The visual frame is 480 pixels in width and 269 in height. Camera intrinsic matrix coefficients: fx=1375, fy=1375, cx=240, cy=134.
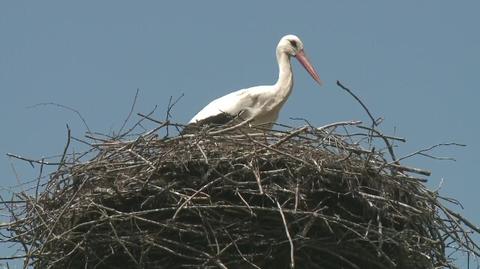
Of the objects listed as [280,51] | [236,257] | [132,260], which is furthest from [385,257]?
[280,51]

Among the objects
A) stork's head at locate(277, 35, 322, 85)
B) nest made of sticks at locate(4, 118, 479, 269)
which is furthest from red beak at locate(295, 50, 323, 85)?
nest made of sticks at locate(4, 118, 479, 269)

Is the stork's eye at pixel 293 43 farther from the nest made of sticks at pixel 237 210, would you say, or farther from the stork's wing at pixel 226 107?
the nest made of sticks at pixel 237 210

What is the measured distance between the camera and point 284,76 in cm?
1032

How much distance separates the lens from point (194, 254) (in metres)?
7.32

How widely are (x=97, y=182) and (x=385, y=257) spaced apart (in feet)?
5.39

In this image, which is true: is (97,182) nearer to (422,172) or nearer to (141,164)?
(141,164)

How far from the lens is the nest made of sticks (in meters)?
7.30

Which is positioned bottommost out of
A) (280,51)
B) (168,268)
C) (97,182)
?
(168,268)

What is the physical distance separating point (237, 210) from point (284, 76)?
307cm

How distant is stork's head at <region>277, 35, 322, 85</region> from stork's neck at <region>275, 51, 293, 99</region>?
5cm

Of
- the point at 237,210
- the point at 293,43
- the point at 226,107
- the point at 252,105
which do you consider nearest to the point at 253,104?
the point at 252,105

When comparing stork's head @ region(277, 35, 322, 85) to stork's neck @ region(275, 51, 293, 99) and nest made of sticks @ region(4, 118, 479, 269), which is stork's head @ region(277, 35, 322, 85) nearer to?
stork's neck @ region(275, 51, 293, 99)

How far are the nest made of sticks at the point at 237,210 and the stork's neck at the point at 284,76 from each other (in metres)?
2.25

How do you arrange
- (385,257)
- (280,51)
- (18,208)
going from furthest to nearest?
Result: (280,51)
(18,208)
(385,257)
